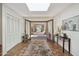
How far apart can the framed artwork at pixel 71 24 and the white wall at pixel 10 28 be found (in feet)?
3.66

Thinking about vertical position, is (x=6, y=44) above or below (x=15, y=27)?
below

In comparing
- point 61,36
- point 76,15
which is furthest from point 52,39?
point 76,15

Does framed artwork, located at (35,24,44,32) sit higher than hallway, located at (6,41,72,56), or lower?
higher

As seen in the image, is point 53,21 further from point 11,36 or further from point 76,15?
point 11,36

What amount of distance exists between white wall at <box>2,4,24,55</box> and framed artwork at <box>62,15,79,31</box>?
3.66 ft

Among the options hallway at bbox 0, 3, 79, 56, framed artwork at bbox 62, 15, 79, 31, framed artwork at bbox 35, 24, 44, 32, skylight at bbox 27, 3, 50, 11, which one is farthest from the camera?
framed artwork at bbox 35, 24, 44, 32

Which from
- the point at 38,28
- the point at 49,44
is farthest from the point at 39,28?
the point at 49,44

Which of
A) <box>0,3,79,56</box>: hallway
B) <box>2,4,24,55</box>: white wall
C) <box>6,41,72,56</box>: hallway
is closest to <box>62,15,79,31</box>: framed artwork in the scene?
<box>0,3,79,56</box>: hallway

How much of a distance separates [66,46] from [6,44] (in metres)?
1.56

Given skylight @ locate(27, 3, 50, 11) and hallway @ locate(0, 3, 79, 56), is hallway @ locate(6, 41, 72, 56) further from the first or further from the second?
skylight @ locate(27, 3, 50, 11)

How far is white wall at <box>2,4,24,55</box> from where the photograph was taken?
2865 millimetres

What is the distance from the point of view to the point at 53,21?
2.92m

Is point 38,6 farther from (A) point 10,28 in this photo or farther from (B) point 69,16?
(A) point 10,28

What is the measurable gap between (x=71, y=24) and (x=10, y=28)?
62.3 inches
